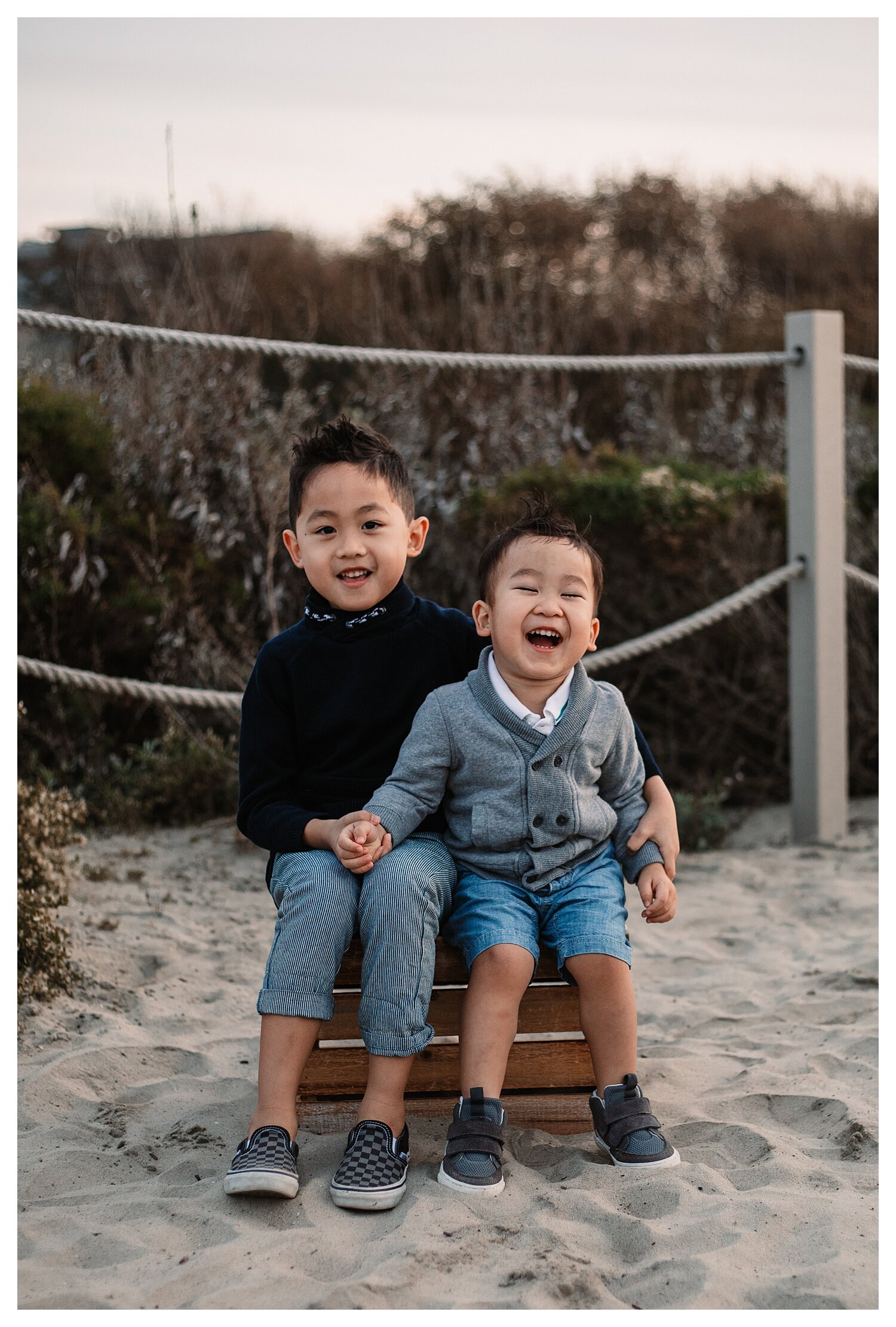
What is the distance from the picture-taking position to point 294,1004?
1925mm

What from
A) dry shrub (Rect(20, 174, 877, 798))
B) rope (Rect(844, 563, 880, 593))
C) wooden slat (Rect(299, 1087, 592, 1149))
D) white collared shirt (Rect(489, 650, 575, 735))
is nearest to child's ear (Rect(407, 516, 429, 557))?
white collared shirt (Rect(489, 650, 575, 735))

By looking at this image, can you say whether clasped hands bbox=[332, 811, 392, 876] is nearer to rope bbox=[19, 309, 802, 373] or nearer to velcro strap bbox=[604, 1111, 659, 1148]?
velcro strap bbox=[604, 1111, 659, 1148]

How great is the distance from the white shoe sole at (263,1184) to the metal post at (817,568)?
2731 mm

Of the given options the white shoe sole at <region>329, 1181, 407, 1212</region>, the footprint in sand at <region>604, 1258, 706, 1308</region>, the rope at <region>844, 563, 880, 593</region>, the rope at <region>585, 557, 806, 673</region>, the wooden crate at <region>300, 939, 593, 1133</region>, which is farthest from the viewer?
the rope at <region>844, 563, 880, 593</region>

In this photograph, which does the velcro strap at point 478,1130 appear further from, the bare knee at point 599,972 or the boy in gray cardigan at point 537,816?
the bare knee at point 599,972

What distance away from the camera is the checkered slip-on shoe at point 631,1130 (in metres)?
1.96

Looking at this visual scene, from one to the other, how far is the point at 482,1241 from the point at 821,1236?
50cm

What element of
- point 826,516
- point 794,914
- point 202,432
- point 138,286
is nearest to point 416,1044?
point 794,914

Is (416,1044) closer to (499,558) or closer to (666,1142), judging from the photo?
(666,1142)

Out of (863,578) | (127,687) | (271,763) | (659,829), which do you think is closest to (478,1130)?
(659,829)

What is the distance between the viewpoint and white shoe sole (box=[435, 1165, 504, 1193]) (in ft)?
6.02

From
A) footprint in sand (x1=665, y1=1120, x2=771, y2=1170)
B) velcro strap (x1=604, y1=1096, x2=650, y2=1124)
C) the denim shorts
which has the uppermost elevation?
the denim shorts

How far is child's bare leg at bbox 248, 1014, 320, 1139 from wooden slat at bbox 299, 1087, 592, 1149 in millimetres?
169

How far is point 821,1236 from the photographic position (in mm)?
1728
